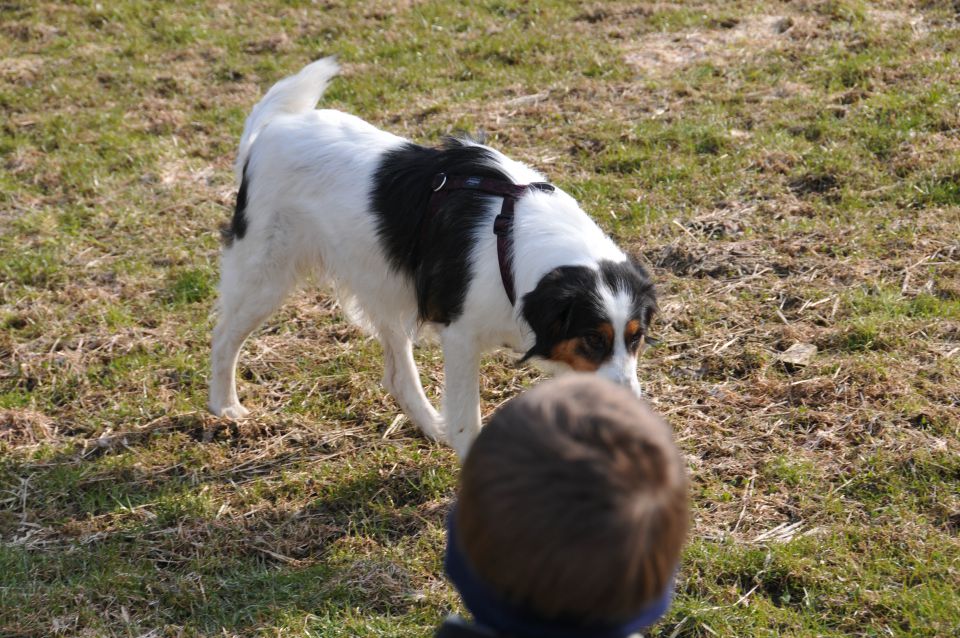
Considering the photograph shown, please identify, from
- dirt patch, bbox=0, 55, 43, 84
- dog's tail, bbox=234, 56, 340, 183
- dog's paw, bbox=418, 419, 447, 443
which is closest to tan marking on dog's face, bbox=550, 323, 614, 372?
dog's paw, bbox=418, 419, 447, 443

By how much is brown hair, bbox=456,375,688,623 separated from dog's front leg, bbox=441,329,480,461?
8.49ft

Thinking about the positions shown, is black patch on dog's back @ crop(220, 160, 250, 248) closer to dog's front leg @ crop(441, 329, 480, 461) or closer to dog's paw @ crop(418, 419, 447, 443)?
dog's front leg @ crop(441, 329, 480, 461)

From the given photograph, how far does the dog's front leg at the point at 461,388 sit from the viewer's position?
4295 millimetres

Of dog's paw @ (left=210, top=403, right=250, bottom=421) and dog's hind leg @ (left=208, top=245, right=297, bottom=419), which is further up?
dog's hind leg @ (left=208, top=245, right=297, bottom=419)

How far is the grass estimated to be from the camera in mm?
Result: 3797

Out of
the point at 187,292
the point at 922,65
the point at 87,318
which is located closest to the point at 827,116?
the point at 922,65

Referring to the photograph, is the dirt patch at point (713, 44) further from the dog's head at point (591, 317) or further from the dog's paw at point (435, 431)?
the dog's head at point (591, 317)

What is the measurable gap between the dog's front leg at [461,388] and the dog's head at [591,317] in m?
0.48

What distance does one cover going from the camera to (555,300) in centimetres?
373

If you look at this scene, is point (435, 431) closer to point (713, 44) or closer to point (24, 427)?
point (24, 427)

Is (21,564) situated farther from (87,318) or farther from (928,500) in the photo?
(928,500)

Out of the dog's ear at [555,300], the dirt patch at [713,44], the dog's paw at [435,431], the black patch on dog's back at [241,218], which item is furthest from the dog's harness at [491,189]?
the dirt patch at [713,44]

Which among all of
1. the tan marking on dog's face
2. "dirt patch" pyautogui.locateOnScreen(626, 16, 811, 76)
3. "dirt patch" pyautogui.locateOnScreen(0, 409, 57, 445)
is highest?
"dirt patch" pyautogui.locateOnScreen(626, 16, 811, 76)

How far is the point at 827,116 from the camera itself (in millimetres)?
7320
